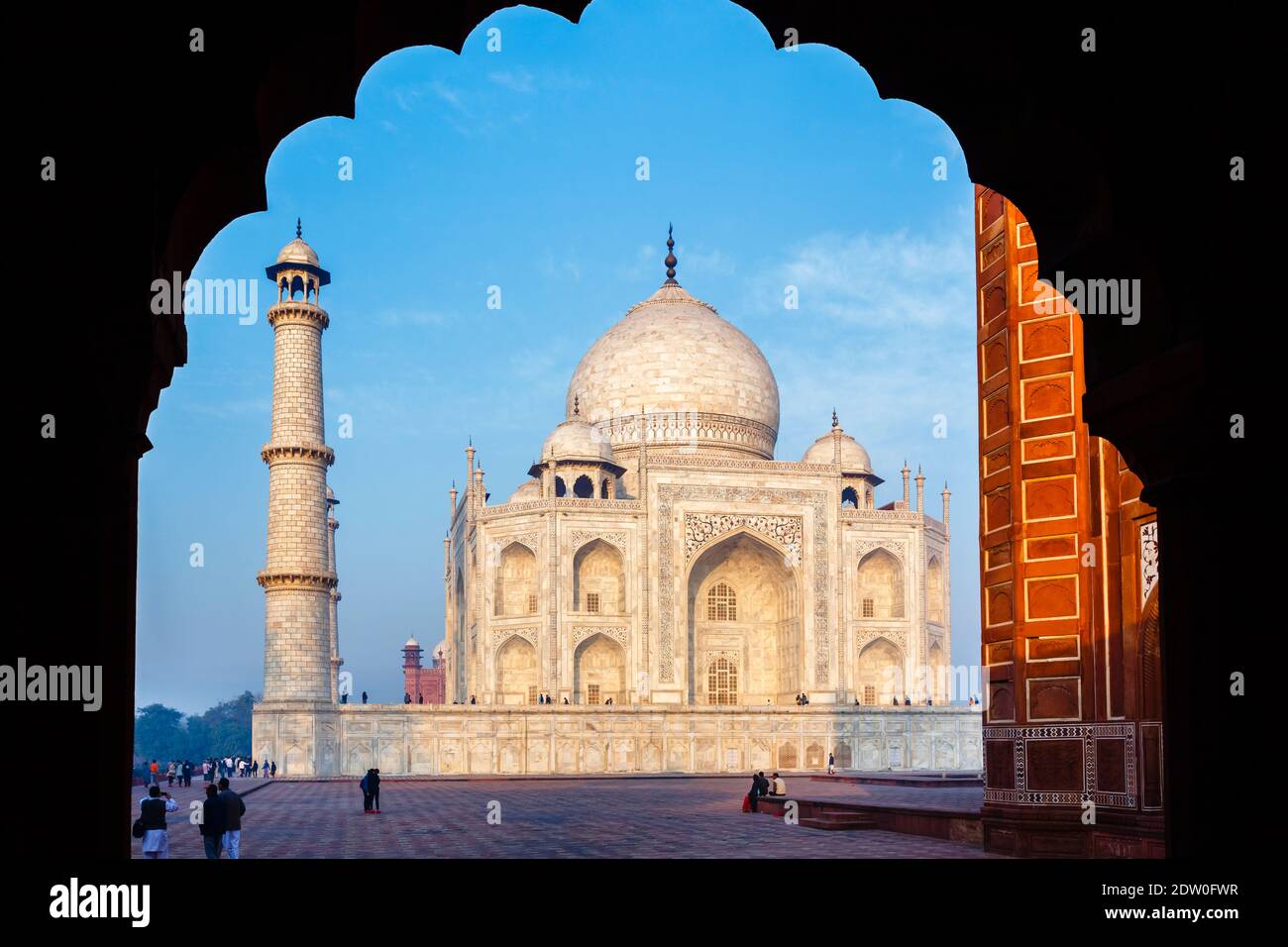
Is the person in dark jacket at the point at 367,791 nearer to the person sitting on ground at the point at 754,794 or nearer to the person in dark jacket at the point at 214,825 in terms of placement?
the person sitting on ground at the point at 754,794

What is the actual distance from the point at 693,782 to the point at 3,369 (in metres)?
26.2

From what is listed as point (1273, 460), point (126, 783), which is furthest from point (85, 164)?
point (1273, 460)

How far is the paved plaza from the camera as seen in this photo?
1370cm

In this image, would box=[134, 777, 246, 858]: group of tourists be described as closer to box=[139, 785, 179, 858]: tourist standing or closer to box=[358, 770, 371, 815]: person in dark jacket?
box=[139, 785, 179, 858]: tourist standing

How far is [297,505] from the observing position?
32438 mm

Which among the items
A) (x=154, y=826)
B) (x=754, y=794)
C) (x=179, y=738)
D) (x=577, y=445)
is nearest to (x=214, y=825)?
(x=154, y=826)

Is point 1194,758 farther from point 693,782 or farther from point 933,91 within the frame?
point 693,782

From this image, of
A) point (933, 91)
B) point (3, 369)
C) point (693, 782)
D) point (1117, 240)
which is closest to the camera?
point (3, 369)

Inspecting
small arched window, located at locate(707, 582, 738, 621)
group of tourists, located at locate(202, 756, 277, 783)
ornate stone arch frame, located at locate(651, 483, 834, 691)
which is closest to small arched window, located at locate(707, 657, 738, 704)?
small arched window, located at locate(707, 582, 738, 621)

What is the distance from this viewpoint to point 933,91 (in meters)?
4.93

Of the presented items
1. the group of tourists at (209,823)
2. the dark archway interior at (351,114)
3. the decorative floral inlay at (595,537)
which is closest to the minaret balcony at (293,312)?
the decorative floral inlay at (595,537)

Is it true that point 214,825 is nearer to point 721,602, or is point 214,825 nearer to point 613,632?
point 613,632

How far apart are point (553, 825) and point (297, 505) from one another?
17.2 m

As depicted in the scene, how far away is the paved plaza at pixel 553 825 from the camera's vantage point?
44.9ft
